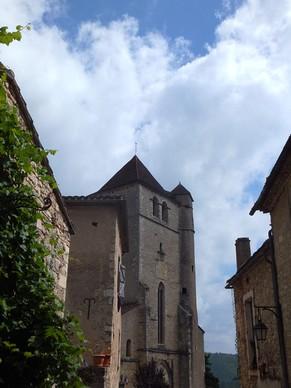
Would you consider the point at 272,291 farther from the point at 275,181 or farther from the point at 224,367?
the point at 224,367

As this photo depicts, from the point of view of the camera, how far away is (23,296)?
404cm

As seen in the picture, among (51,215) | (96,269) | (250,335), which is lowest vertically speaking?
(250,335)

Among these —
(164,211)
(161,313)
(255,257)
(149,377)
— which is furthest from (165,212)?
(255,257)

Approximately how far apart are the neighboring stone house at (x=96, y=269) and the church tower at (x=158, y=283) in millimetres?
14492

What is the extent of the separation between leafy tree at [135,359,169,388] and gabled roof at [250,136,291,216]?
57.5ft

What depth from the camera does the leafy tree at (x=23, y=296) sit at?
3.77m

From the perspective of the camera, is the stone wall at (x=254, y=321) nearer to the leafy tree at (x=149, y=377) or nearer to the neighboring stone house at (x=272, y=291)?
the neighboring stone house at (x=272, y=291)

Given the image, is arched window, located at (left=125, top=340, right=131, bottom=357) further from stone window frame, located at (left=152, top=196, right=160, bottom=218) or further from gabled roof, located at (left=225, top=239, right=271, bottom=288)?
gabled roof, located at (left=225, top=239, right=271, bottom=288)

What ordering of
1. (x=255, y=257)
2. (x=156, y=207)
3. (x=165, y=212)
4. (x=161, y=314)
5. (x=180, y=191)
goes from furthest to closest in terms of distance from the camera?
(x=180, y=191)
(x=165, y=212)
(x=156, y=207)
(x=161, y=314)
(x=255, y=257)

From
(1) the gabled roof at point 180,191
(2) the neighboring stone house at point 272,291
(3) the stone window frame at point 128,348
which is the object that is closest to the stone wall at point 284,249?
(2) the neighboring stone house at point 272,291

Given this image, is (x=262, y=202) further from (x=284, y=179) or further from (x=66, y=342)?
(x=66, y=342)

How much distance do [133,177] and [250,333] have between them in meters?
23.4

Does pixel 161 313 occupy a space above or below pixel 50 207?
above

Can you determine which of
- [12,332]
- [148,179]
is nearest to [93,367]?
[12,332]
